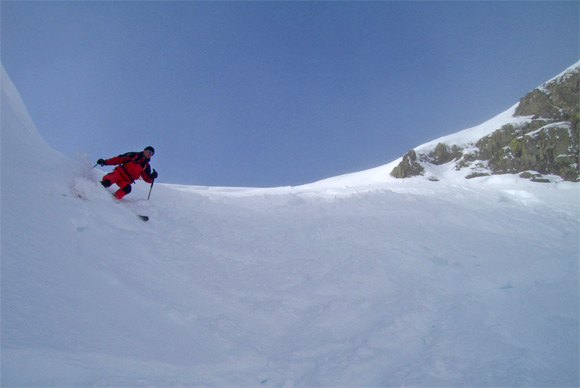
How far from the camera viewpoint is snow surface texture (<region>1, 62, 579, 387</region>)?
2691 millimetres

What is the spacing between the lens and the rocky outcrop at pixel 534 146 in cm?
2380

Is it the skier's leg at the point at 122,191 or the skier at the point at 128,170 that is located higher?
the skier at the point at 128,170

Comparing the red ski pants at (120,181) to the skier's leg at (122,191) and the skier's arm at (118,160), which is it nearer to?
the skier's leg at (122,191)

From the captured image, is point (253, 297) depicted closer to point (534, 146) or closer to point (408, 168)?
point (534, 146)

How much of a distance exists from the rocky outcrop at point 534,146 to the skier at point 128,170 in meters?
26.1

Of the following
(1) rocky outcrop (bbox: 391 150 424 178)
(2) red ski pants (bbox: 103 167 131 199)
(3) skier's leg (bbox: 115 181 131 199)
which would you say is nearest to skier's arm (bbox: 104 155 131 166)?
(2) red ski pants (bbox: 103 167 131 199)

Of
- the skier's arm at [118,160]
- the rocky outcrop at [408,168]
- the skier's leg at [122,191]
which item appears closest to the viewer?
the skier's leg at [122,191]

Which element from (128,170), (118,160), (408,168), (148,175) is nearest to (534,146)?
(408,168)

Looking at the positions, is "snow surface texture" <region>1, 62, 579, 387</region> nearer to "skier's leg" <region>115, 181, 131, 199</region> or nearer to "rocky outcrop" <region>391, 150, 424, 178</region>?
"skier's leg" <region>115, 181, 131, 199</region>

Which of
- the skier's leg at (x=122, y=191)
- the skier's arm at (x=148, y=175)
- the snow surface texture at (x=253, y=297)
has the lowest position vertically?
the snow surface texture at (x=253, y=297)

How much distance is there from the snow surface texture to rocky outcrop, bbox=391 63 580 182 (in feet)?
71.7

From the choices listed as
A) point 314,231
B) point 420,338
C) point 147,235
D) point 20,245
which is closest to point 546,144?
point 314,231

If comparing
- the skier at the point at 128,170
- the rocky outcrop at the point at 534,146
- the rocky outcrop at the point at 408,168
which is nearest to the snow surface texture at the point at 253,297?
the skier at the point at 128,170

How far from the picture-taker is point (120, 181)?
677 centimetres
